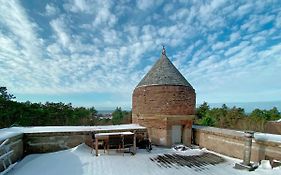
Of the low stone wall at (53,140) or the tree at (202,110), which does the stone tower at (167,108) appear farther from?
the tree at (202,110)

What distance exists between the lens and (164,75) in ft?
45.9

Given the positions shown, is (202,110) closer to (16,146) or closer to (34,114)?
(34,114)

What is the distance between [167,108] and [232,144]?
429 centimetres

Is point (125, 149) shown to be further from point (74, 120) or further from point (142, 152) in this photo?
point (74, 120)

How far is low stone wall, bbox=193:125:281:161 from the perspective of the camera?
9.01 meters

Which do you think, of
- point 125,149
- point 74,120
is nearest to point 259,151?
point 125,149

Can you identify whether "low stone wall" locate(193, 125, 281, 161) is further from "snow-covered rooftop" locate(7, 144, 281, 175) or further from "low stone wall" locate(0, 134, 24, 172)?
"low stone wall" locate(0, 134, 24, 172)

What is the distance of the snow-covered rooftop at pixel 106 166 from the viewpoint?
7.61 meters

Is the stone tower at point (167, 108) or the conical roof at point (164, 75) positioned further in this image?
the conical roof at point (164, 75)

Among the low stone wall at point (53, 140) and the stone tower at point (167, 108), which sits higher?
the stone tower at point (167, 108)

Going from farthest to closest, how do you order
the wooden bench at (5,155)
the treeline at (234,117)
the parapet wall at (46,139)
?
the treeline at (234,117)
the parapet wall at (46,139)
the wooden bench at (5,155)

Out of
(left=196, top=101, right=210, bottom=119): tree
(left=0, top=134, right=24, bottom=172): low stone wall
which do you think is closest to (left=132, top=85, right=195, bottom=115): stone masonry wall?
(left=0, top=134, right=24, bottom=172): low stone wall

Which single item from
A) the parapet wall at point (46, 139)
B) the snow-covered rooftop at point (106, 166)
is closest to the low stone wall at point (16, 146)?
the parapet wall at point (46, 139)

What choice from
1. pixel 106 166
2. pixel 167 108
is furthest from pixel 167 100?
pixel 106 166
